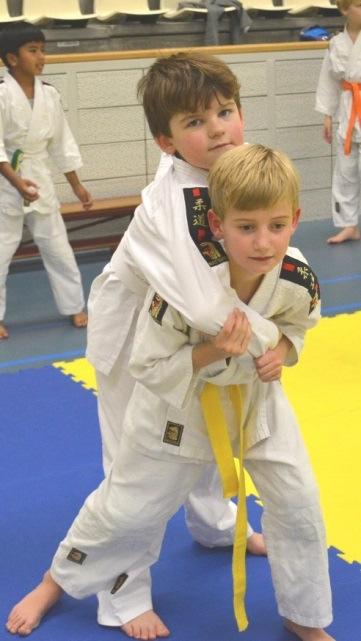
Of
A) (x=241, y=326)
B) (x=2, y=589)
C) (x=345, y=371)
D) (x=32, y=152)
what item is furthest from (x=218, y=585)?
(x=32, y=152)

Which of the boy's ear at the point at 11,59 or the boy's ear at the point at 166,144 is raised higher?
the boy's ear at the point at 166,144

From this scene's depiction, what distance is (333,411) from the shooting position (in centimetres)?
426

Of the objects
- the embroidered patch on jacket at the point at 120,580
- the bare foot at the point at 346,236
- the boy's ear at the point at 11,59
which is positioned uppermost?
the boy's ear at the point at 11,59

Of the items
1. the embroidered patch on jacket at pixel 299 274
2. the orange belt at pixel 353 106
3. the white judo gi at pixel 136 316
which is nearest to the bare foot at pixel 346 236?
the orange belt at pixel 353 106

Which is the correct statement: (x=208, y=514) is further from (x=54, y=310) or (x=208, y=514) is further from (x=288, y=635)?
(x=54, y=310)

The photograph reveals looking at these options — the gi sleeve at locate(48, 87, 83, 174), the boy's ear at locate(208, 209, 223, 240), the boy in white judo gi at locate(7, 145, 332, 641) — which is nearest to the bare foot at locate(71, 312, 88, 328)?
the gi sleeve at locate(48, 87, 83, 174)

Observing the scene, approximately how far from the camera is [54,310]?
6387mm

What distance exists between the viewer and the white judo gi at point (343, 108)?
295 inches

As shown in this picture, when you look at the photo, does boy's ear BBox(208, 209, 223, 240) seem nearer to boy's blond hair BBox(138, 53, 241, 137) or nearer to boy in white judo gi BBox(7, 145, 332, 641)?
boy in white judo gi BBox(7, 145, 332, 641)

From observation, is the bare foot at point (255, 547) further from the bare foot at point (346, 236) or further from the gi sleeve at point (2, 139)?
the bare foot at point (346, 236)

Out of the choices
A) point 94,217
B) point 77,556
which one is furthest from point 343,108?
point 77,556

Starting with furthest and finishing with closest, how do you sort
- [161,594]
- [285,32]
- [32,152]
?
[285,32]
[32,152]
[161,594]

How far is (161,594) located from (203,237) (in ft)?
3.95

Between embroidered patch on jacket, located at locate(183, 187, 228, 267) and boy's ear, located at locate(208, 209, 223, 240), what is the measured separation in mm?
26
